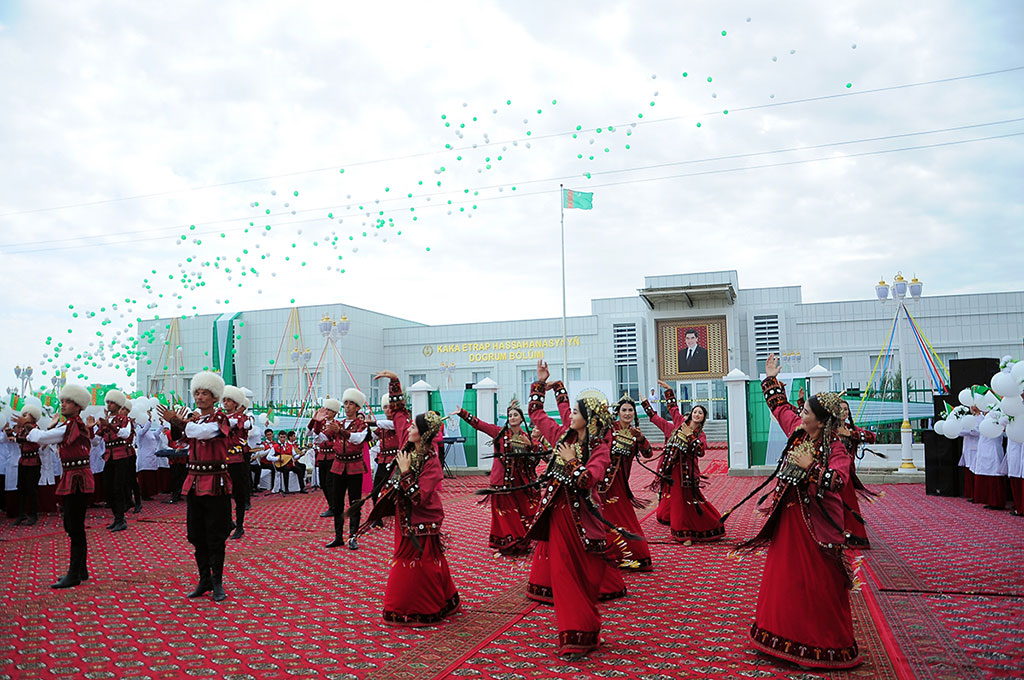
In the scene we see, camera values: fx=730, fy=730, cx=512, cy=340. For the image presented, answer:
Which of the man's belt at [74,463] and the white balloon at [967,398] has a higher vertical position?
the white balloon at [967,398]

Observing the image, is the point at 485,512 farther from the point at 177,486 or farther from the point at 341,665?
the point at 341,665

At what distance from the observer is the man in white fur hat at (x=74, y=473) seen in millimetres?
5797

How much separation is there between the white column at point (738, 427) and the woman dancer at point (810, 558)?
1087cm

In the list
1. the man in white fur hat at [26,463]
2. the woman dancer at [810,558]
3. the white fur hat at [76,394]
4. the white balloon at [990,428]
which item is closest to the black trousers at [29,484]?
the man in white fur hat at [26,463]

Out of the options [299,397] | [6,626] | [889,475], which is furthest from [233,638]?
[299,397]

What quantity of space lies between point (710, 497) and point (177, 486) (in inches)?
335

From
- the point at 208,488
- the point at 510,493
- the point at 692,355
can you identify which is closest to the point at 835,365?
the point at 692,355

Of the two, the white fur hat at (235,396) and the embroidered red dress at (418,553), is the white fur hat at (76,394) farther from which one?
the embroidered red dress at (418,553)

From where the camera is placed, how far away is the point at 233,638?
4387 mm

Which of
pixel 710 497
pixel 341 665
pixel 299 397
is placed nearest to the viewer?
pixel 341 665

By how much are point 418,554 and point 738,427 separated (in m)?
11.2

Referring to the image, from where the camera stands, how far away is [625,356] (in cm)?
2811

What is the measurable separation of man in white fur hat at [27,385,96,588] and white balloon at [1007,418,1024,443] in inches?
349

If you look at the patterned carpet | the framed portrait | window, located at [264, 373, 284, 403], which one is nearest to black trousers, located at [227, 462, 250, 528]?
the patterned carpet
